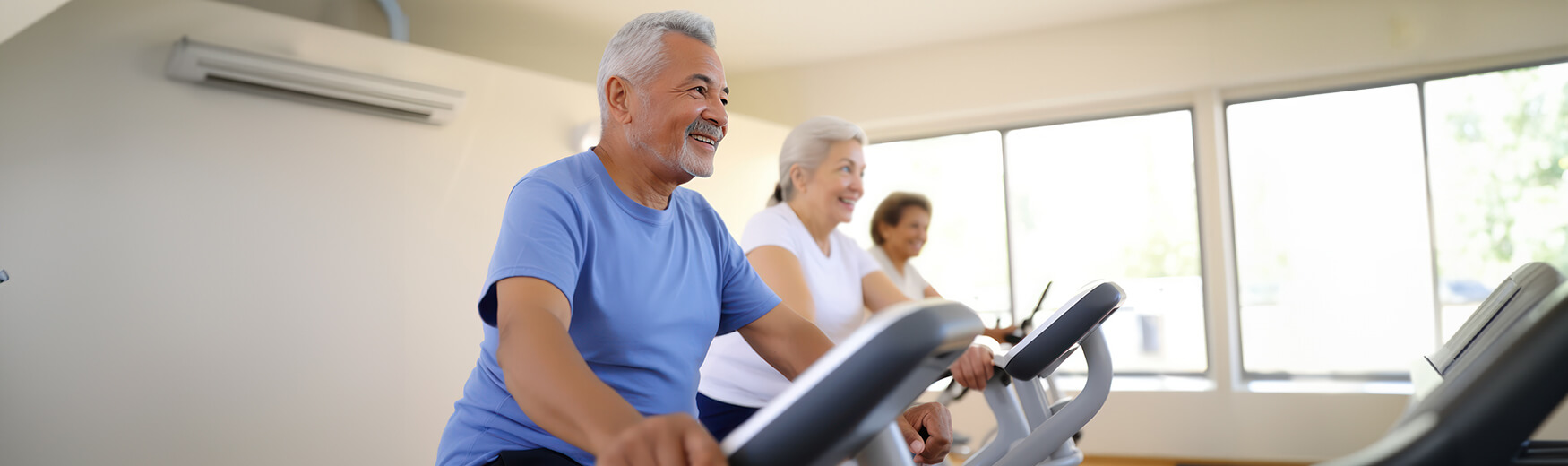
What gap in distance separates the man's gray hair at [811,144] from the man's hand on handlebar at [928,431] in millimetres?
993

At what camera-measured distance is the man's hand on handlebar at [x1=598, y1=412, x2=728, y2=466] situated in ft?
1.73

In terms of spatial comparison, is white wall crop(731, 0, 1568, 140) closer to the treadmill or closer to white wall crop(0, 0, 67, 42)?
white wall crop(0, 0, 67, 42)

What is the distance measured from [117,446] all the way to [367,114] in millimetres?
1344

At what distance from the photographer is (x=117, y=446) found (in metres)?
2.65

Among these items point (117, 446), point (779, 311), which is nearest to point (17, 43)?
point (117, 446)

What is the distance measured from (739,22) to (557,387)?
413 centimetres

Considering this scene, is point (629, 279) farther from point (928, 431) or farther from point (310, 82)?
point (310, 82)

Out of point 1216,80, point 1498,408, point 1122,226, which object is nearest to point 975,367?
point 1498,408

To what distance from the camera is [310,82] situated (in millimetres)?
3035

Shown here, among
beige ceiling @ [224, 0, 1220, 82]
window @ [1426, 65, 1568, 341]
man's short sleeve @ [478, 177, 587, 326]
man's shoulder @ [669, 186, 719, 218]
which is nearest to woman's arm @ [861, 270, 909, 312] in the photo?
man's shoulder @ [669, 186, 719, 218]

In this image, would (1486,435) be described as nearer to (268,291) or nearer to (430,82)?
(268,291)

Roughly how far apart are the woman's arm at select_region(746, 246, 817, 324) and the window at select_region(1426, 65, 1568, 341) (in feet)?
12.5

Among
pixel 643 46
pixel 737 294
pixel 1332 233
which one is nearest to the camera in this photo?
pixel 643 46

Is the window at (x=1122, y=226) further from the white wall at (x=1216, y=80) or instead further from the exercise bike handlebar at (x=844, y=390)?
the exercise bike handlebar at (x=844, y=390)
